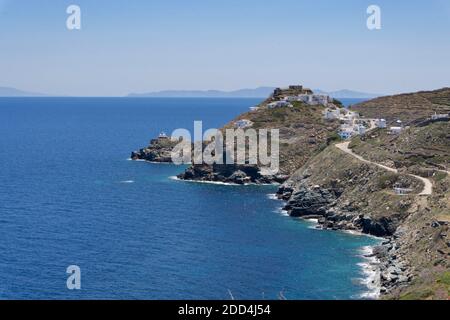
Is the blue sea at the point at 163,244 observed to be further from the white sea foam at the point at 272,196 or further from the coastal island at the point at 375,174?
the coastal island at the point at 375,174

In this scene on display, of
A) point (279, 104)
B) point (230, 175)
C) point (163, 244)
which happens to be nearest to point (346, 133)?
point (230, 175)

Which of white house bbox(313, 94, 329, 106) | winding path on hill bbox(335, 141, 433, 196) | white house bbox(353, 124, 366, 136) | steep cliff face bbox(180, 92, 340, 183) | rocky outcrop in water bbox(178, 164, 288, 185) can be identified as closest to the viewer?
winding path on hill bbox(335, 141, 433, 196)

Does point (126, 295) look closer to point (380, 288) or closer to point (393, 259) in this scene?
point (380, 288)

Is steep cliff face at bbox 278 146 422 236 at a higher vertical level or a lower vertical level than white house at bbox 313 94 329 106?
lower

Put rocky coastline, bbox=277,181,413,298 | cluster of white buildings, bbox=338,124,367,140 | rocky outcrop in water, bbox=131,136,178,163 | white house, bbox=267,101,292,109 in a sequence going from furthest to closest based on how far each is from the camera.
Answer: rocky outcrop in water, bbox=131,136,178,163 < white house, bbox=267,101,292,109 < cluster of white buildings, bbox=338,124,367,140 < rocky coastline, bbox=277,181,413,298

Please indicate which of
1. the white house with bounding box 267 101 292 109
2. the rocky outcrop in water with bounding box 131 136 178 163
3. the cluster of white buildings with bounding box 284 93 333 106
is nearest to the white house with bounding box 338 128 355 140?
the white house with bounding box 267 101 292 109

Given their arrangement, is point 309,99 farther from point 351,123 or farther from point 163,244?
point 163,244

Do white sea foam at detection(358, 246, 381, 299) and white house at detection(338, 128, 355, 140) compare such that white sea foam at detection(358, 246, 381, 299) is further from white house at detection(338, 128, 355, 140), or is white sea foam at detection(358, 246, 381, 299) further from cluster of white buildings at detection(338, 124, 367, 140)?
white house at detection(338, 128, 355, 140)

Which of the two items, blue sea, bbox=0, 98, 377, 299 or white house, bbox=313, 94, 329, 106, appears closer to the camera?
blue sea, bbox=0, 98, 377, 299
